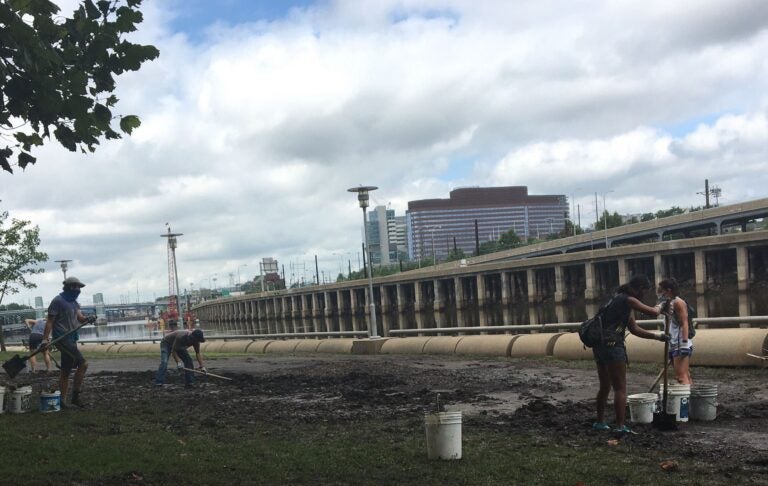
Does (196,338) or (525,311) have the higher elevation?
(196,338)

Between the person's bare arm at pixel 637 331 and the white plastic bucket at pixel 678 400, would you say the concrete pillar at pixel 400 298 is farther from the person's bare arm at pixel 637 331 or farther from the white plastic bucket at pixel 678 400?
the person's bare arm at pixel 637 331

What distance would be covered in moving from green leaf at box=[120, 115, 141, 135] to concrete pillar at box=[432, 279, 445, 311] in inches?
4010

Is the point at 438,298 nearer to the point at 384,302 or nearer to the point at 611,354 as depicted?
the point at 384,302

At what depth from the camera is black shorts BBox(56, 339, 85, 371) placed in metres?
12.1

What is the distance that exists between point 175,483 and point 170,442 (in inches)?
85.8

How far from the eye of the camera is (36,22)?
6172 millimetres

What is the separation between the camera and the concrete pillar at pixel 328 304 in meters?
138

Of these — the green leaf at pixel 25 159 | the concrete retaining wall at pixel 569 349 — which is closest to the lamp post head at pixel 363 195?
the concrete retaining wall at pixel 569 349

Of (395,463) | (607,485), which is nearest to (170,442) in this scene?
(395,463)

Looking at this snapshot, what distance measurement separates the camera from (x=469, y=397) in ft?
43.1

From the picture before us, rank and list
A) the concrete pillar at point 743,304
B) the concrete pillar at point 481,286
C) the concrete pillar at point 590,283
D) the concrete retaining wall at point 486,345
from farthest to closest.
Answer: the concrete pillar at point 481,286 < the concrete pillar at point 590,283 < the concrete pillar at point 743,304 < the concrete retaining wall at point 486,345

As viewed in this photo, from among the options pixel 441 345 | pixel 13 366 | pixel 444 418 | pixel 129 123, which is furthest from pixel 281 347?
pixel 129 123

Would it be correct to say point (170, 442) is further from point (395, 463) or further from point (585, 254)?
point (585, 254)

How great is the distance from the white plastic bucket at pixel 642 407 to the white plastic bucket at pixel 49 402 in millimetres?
8640
